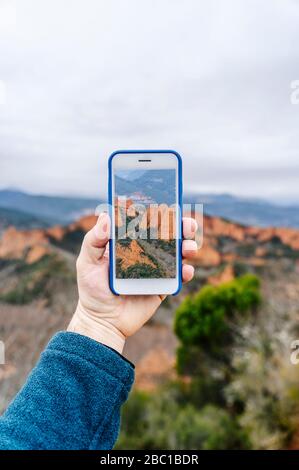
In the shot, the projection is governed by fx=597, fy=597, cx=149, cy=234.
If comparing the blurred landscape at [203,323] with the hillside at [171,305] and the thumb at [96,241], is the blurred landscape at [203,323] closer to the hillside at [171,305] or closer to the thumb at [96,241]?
the hillside at [171,305]

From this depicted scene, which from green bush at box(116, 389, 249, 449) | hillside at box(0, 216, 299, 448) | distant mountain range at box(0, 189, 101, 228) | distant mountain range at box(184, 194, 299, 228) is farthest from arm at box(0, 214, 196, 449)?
distant mountain range at box(184, 194, 299, 228)

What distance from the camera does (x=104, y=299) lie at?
1.12 metres

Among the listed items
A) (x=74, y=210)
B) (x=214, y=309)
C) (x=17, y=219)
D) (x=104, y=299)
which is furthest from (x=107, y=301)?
(x=74, y=210)

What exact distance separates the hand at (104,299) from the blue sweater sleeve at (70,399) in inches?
3.0

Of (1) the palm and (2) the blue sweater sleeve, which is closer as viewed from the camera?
(2) the blue sweater sleeve

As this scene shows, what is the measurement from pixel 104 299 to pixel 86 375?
0.62ft

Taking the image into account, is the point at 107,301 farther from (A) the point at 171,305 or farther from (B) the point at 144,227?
(A) the point at 171,305

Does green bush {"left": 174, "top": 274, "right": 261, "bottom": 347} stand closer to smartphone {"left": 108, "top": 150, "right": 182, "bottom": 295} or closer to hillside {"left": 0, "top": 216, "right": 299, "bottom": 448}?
hillside {"left": 0, "top": 216, "right": 299, "bottom": 448}

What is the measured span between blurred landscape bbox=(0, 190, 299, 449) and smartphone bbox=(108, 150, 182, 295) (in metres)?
4.97

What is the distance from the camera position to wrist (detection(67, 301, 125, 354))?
1.05 metres

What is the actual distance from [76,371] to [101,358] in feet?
0.16

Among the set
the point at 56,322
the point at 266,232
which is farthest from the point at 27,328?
the point at 266,232

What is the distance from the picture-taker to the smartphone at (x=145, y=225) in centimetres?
112

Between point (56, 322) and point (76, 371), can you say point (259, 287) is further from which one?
point (76, 371)
